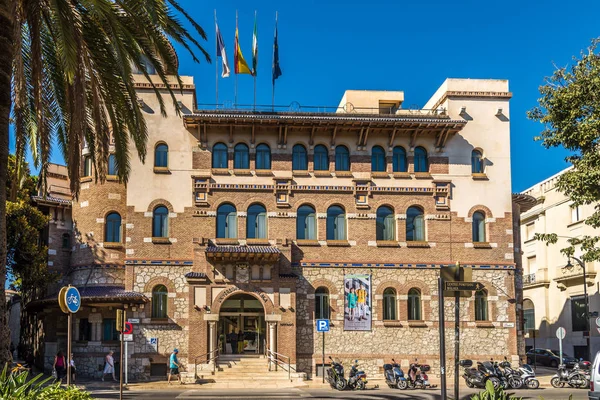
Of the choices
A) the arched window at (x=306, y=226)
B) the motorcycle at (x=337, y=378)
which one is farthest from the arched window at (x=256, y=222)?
the motorcycle at (x=337, y=378)

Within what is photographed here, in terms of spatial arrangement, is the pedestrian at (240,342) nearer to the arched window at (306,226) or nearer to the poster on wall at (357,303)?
the poster on wall at (357,303)

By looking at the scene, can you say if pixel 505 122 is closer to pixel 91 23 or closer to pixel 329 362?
pixel 329 362

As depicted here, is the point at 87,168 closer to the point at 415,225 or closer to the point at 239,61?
the point at 239,61

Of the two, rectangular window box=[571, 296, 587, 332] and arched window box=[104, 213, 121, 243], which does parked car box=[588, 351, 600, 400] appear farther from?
rectangular window box=[571, 296, 587, 332]

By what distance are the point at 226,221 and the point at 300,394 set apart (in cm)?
1115

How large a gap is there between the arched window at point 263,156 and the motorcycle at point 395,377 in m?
11.8

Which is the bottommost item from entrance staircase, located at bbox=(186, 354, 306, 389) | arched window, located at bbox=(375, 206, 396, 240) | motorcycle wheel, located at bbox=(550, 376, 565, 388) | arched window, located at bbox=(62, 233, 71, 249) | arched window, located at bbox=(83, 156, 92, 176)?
motorcycle wheel, located at bbox=(550, 376, 565, 388)

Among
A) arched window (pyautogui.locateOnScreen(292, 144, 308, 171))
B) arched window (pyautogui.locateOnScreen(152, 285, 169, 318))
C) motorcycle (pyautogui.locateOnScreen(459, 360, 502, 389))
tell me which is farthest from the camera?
arched window (pyautogui.locateOnScreen(292, 144, 308, 171))

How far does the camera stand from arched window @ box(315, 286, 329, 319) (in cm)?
3753

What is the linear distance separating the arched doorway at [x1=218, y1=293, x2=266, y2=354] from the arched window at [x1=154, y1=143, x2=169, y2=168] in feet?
25.2

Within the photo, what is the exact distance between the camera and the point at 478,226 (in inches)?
1534

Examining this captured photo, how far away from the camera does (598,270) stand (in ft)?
163

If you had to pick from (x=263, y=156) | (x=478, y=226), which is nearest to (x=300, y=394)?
(x=263, y=156)

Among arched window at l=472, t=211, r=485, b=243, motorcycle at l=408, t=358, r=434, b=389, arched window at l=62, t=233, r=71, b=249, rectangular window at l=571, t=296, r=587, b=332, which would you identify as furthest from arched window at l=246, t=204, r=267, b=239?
rectangular window at l=571, t=296, r=587, b=332
